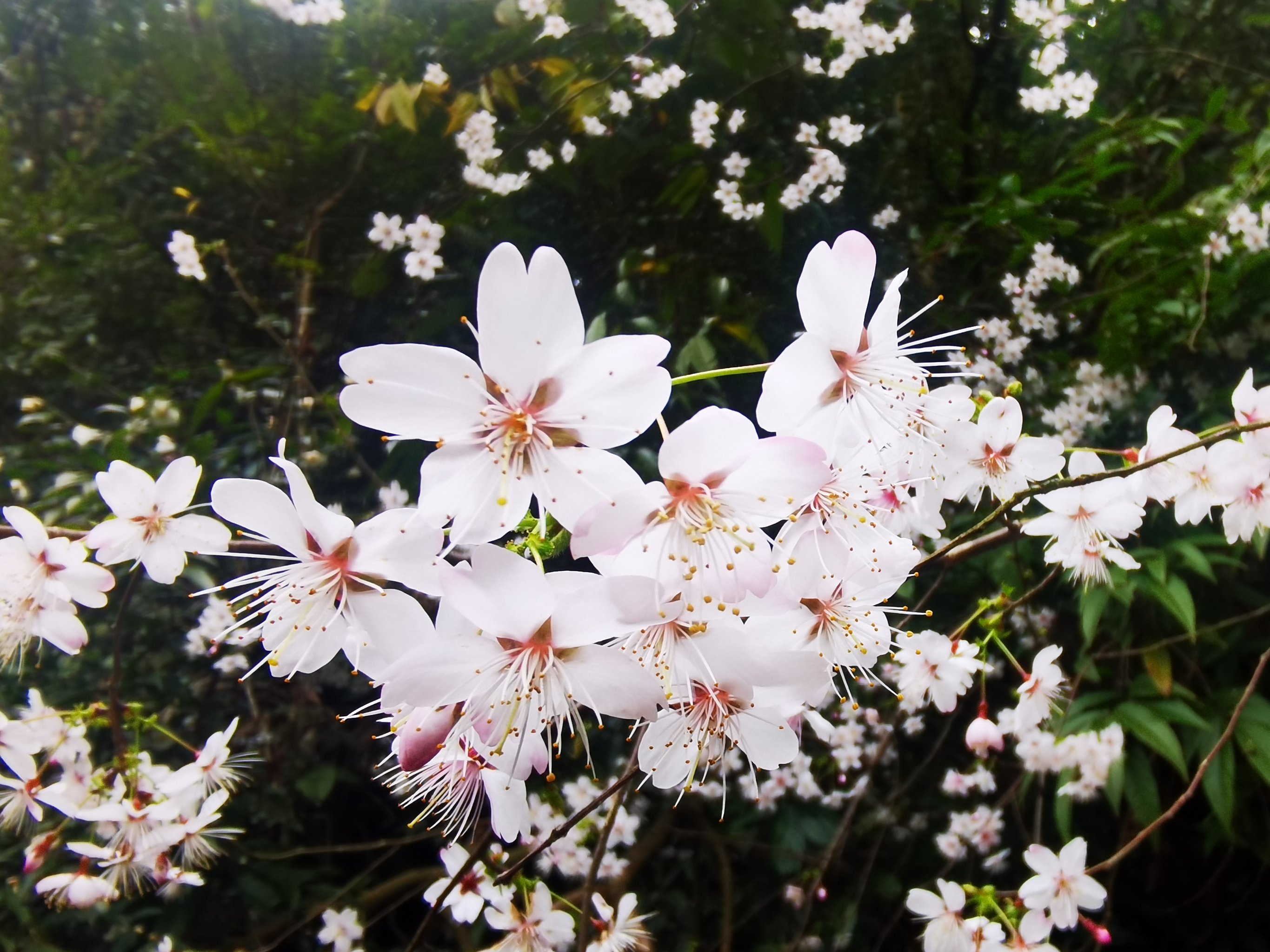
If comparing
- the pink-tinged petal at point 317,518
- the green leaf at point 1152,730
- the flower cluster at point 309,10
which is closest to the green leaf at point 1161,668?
the green leaf at point 1152,730

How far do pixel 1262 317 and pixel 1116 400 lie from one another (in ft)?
1.04

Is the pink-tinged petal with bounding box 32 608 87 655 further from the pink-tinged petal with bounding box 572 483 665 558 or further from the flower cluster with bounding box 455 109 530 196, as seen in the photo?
the flower cluster with bounding box 455 109 530 196

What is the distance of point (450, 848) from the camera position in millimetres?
986

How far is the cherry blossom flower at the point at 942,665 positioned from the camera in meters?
1.08

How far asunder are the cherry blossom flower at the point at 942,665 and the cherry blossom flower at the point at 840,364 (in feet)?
1.55

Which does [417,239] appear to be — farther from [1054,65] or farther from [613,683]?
[1054,65]

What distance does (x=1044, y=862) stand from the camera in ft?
3.83

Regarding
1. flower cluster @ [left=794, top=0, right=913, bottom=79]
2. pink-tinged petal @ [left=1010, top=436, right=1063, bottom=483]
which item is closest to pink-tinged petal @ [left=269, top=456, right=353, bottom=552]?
pink-tinged petal @ [left=1010, top=436, right=1063, bottom=483]

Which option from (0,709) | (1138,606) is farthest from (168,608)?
(1138,606)

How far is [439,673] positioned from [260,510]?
0.63 ft

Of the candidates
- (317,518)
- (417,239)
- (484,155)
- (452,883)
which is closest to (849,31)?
(484,155)

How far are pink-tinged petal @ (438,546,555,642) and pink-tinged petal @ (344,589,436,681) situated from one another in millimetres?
84

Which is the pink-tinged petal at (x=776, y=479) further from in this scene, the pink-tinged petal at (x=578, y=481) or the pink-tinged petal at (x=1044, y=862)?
the pink-tinged petal at (x=1044, y=862)

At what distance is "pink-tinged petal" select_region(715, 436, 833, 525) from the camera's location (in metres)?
0.53
